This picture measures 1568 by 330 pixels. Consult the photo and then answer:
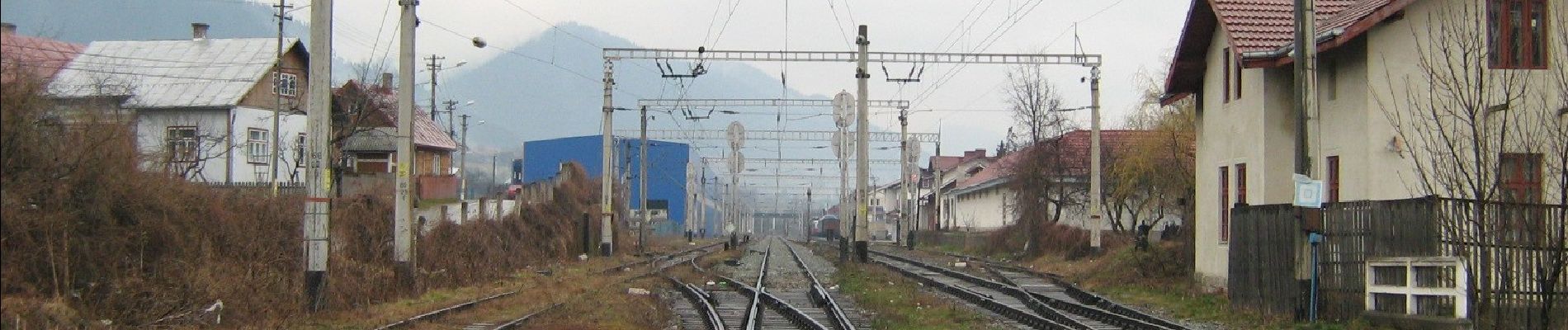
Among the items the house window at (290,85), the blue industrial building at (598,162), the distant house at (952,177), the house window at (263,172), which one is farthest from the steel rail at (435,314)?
the blue industrial building at (598,162)

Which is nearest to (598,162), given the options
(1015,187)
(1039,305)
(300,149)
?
(1015,187)

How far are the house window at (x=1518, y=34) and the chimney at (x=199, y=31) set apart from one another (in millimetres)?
42260

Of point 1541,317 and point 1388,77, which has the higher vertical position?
point 1388,77

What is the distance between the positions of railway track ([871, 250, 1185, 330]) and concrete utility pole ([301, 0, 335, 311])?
9.35 meters

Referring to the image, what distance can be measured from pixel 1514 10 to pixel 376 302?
16.3 m

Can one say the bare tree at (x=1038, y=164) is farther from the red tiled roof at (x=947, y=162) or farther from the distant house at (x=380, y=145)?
the red tiled roof at (x=947, y=162)

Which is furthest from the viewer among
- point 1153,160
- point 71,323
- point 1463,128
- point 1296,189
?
point 1153,160

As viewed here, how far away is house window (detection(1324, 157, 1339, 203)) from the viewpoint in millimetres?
21516

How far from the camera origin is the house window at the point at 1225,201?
25.2 metres

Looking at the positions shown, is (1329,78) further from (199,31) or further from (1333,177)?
(199,31)

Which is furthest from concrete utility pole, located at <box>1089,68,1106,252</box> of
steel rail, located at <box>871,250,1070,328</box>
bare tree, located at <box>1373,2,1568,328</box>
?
bare tree, located at <box>1373,2,1568,328</box>

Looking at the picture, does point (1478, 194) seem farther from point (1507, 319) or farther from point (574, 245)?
point (574, 245)

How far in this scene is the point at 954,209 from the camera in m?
86.2

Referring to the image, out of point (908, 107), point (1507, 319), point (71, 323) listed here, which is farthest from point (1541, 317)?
point (908, 107)
